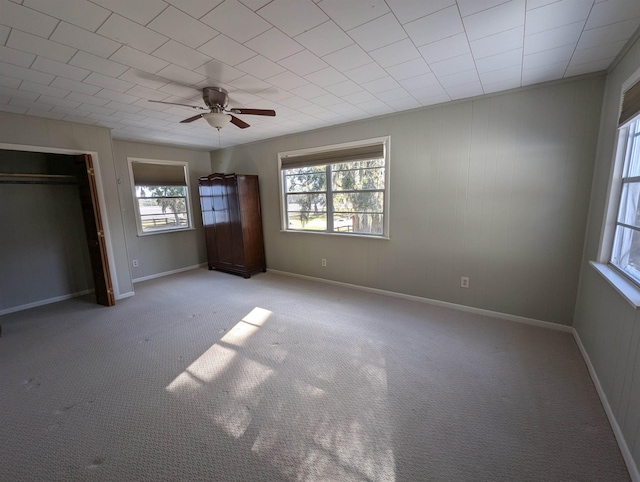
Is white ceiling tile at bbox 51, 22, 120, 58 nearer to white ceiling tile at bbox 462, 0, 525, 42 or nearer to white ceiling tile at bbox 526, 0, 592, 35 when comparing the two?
white ceiling tile at bbox 462, 0, 525, 42

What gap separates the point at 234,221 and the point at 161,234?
1.52 meters

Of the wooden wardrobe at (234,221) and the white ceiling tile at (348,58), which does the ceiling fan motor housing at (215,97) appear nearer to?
the white ceiling tile at (348,58)

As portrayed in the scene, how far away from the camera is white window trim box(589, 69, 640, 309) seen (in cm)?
176

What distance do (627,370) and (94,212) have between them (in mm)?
5232

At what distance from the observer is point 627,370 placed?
1.51 m

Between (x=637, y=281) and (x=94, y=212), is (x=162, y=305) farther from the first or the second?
(x=637, y=281)

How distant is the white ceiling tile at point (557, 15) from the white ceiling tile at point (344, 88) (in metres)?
1.32

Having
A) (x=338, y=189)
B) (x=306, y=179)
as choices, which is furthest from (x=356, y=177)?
(x=306, y=179)

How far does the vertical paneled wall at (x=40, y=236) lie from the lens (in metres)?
3.45

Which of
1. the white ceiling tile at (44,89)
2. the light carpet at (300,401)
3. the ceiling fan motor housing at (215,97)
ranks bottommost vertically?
the light carpet at (300,401)

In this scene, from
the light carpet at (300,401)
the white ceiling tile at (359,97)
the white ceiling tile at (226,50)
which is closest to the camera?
the light carpet at (300,401)

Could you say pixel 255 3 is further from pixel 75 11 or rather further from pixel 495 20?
pixel 495 20

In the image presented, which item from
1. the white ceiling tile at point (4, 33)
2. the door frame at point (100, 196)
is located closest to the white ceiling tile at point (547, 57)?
the white ceiling tile at point (4, 33)

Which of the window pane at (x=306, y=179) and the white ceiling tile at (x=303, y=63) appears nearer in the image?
the white ceiling tile at (x=303, y=63)
